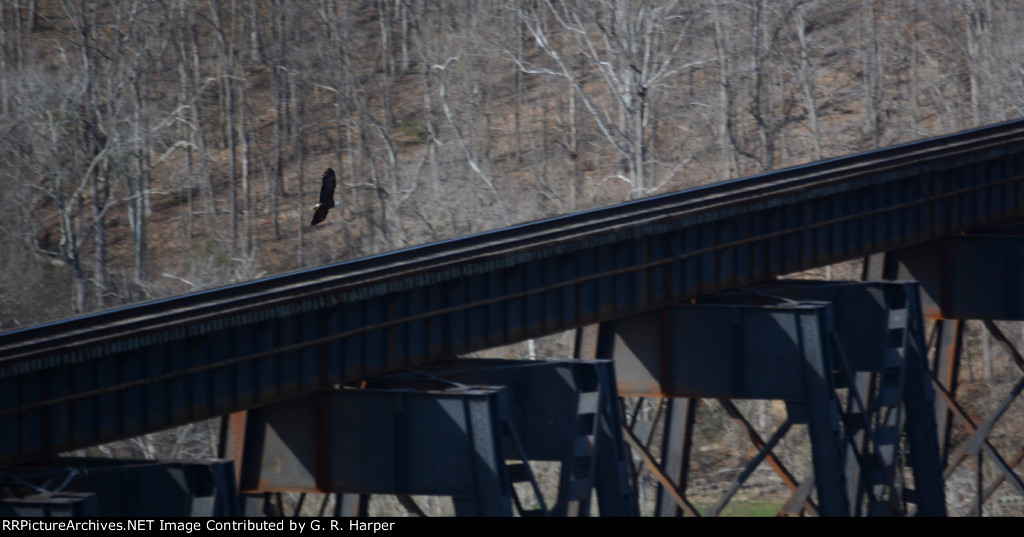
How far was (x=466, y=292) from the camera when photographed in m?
12.6

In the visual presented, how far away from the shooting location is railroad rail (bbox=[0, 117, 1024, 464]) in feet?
33.7

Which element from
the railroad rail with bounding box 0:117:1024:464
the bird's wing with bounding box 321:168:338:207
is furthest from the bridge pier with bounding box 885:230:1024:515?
the bird's wing with bounding box 321:168:338:207

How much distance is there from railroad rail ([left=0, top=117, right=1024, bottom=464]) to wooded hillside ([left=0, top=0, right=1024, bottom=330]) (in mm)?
16797

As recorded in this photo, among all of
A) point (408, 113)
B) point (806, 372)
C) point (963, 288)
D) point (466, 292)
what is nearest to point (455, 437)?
point (466, 292)

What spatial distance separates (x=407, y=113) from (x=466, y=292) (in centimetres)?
3279

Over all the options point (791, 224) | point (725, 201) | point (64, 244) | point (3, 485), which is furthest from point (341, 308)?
point (64, 244)

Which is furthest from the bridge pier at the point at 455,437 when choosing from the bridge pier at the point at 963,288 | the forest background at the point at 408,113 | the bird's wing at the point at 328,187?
the forest background at the point at 408,113

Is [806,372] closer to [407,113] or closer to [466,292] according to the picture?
[466,292]

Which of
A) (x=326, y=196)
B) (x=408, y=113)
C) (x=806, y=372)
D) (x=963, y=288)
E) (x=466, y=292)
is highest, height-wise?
(x=408, y=113)

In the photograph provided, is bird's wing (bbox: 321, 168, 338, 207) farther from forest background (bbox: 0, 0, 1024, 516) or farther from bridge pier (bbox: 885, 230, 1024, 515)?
forest background (bbox: 0, 0, 1024, 516)

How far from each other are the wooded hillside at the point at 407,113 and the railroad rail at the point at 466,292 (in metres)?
16.8

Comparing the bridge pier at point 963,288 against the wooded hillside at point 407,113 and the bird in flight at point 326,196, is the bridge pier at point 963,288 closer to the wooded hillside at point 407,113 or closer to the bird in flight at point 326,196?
the bird in flight at point 326,196

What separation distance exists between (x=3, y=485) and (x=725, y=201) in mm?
9530

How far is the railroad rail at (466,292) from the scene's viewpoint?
1027 centimetres
